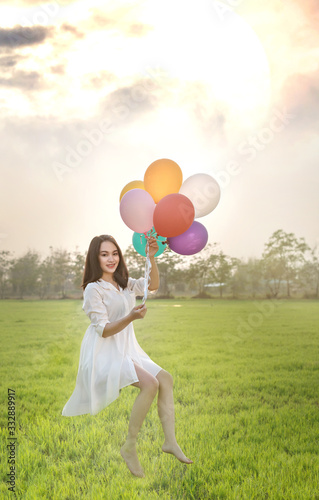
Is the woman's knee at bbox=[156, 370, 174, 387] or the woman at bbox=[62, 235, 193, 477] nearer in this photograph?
the woman at bbox=[62, 235, 193, 477]

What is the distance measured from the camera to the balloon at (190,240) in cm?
414

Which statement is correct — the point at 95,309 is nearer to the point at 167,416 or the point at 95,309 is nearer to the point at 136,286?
the point at 136,286

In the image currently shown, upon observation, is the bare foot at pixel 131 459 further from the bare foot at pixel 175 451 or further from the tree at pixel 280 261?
the tree at pixel 280 261

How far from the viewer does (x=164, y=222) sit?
379 centimetres

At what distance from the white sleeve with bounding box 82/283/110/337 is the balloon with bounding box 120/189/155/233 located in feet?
2.35

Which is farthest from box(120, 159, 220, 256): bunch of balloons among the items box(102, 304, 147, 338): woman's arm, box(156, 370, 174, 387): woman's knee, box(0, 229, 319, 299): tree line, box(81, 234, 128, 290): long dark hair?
box(0, 229, 319, 299): tree line

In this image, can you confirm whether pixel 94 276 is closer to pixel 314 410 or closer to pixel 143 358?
pixel 143 358

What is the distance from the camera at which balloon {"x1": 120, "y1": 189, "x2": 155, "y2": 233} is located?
3910 mm

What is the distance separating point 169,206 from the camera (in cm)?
377

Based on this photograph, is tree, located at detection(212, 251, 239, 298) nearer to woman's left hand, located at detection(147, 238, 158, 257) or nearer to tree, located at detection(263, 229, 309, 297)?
tree, located at detection(263, 229, 309, 297)

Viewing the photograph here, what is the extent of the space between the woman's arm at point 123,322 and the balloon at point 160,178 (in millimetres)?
1232

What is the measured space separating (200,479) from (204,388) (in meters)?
2.67

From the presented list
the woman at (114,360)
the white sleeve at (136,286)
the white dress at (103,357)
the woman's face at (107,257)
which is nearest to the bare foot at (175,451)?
the woman at (114,360)

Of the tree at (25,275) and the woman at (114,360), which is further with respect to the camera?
the tree at (25,275)
